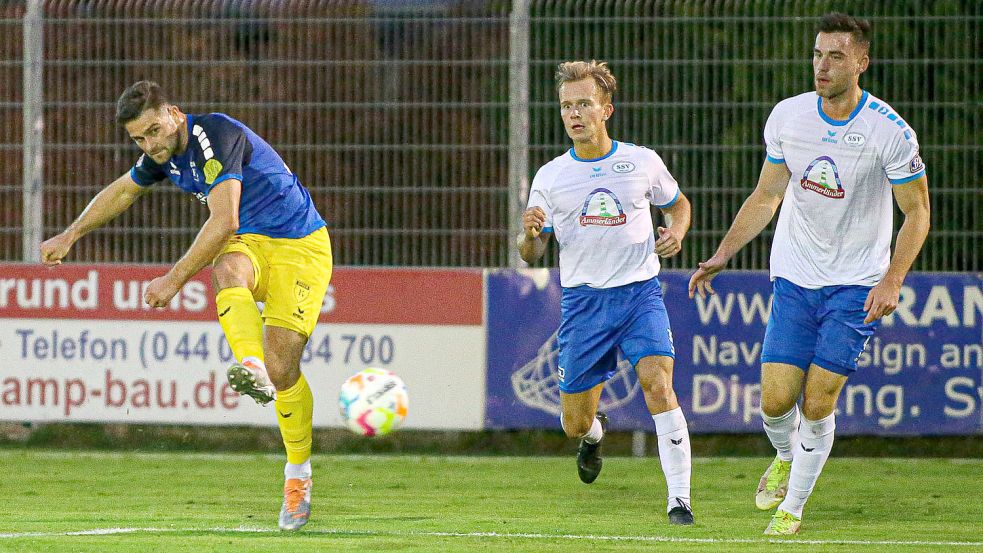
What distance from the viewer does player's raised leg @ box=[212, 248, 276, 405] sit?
20.5ft

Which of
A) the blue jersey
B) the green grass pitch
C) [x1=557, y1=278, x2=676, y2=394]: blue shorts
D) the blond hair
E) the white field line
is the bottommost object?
the green grass pitch

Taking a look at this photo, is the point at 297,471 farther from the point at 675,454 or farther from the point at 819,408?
the point at 819,408

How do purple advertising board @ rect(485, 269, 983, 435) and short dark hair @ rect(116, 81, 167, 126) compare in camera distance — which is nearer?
short dark hair @ rect(116, 81, 167, 126)

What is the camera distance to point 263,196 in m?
7.18

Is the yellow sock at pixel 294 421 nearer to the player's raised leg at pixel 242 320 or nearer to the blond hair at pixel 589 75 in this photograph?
the player's raised leg at pixel 242 320

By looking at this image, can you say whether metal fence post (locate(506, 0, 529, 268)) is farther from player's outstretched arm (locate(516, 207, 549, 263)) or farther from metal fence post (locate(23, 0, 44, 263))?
metal fence post (locate(23, 0, 44, 263))

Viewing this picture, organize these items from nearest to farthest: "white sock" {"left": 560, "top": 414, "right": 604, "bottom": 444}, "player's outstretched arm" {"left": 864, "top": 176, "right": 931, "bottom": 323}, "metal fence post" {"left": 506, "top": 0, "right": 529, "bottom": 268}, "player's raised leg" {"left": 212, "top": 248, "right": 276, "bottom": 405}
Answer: "player's raised leg" {"left": 212, "top": 248, "right": 276, "bottom": 405} → "player's outstretched arm" {"left": 864, "top": 176, "right": 931, "bottom": 323} → "white sock" {"left": 560, "top": 414, "right": 604, "bottom": 444} → "metal fence post" {"left": 506, "top": 0, "right": 529, "bottom": 268}

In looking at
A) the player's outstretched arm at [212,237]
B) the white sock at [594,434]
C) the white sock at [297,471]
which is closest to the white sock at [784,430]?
the white sock at [594,434]

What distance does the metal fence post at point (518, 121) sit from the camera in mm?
10719

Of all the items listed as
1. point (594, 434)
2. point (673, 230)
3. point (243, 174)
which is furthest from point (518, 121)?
point (243, 174)

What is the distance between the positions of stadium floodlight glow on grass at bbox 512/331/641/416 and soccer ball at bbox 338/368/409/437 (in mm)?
3488

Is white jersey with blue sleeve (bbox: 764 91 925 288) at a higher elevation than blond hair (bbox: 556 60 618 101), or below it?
below

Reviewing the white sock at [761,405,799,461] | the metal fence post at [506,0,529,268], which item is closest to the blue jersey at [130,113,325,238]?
the white sock at [761,405,799,461]

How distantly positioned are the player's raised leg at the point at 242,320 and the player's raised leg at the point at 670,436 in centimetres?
187
